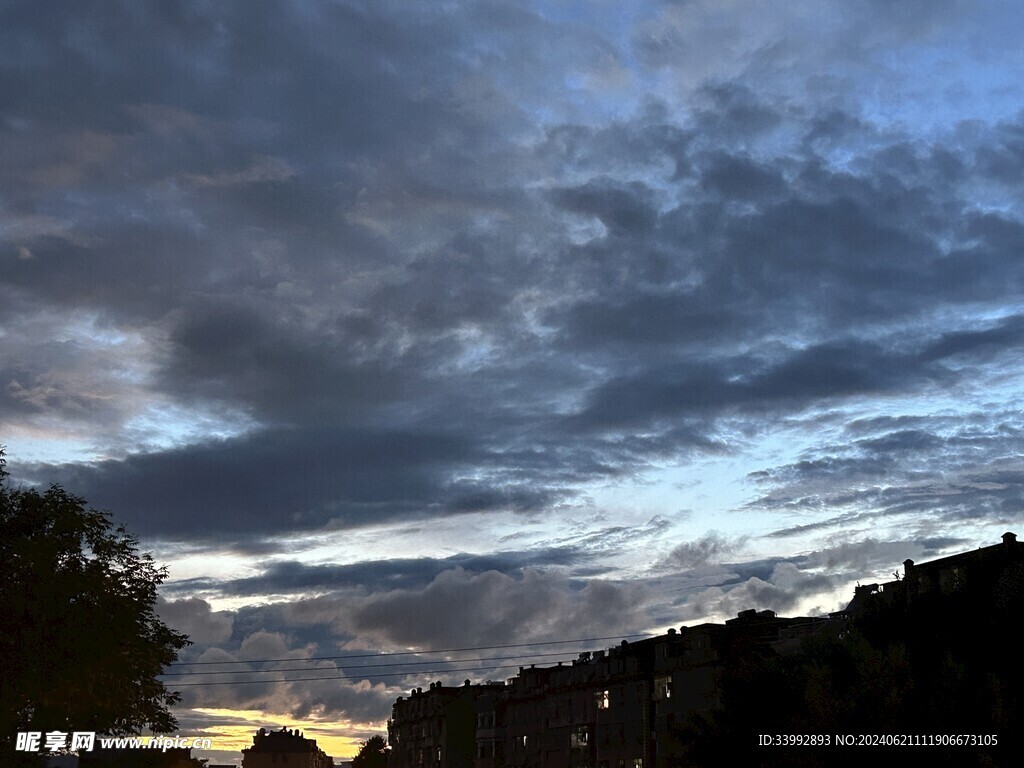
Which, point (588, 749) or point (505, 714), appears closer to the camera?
point (588, 749)

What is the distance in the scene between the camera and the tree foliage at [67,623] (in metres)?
57.4

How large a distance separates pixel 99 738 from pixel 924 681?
41.8m

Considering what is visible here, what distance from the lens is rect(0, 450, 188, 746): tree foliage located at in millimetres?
57438

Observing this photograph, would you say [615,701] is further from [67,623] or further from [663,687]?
[67,623]

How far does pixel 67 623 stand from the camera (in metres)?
57.9

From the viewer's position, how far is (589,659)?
517 feet

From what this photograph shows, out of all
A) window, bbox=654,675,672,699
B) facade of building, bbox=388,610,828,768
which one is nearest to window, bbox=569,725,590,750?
facade of building, bbox=388,610,828,768

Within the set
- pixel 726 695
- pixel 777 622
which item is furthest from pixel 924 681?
pixel 777 622

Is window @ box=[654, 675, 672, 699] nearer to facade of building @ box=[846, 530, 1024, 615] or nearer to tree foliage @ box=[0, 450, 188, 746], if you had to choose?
facade of building @ box=[846, 530, 1024, 615]

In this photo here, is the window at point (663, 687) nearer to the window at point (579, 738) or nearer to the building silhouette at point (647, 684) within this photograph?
the building silhouette at point (647, 684)

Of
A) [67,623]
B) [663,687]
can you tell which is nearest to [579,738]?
[663,687]

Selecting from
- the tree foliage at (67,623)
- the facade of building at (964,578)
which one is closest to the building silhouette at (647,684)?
the facade of building at (964,578)

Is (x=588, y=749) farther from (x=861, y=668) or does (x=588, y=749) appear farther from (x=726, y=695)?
(x=861, y=668)

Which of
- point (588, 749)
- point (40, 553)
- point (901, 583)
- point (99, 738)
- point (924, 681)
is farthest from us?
point (588, 749)
